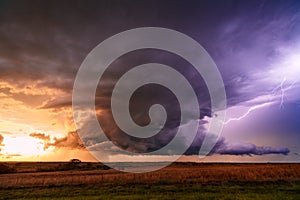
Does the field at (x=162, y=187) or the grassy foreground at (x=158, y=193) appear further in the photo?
the field at (x=162, y=187)

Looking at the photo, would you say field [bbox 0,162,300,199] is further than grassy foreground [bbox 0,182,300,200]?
Yes

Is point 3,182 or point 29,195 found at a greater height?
point 3,182

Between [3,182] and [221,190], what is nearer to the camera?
[221,190]

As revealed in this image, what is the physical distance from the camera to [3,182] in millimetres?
48406

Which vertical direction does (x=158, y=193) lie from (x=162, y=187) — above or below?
below

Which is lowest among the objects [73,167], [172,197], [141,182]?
[172,197]

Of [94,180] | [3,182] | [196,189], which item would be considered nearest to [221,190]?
[196,189]

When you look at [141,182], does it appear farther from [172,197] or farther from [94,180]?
[172,197]

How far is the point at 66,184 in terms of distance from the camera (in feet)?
152

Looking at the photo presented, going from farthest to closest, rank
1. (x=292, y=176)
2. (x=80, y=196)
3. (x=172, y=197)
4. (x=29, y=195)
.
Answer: (x=292, y=176) < (x=29, y=195) < (x=80, y=196) < (x=172, y=197)

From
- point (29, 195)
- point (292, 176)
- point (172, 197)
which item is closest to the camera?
point (172, 197)

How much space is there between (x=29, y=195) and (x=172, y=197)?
19.2 metres

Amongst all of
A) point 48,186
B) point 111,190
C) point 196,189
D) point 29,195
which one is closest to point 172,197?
point 196,189

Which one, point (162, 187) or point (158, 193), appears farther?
point (162, 187)
